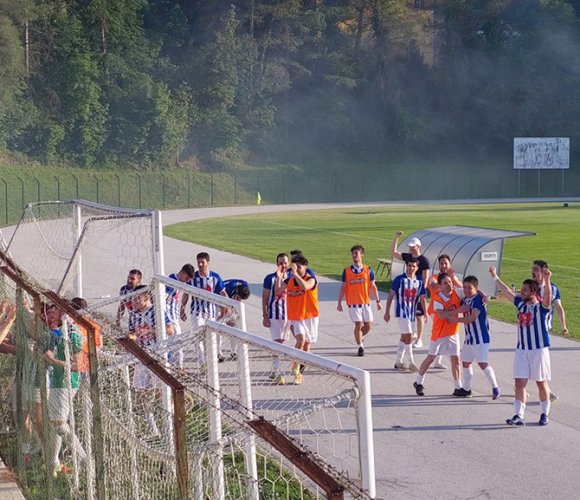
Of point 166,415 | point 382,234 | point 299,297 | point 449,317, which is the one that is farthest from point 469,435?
point 382,234

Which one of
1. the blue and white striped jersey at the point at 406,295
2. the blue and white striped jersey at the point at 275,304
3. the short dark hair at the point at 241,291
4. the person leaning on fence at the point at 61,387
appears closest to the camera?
the person leaning on fence at the point at 61,387

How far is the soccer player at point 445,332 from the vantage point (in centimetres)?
1184

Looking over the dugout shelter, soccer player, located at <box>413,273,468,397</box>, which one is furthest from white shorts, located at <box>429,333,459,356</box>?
the dugout shelter

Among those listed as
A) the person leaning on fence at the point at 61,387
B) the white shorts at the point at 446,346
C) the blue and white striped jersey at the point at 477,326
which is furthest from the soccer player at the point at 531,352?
the person leaning on fence at the point at 61,387

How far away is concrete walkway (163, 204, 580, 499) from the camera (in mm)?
8750

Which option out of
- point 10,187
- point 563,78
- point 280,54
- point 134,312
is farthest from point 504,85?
point 134,312

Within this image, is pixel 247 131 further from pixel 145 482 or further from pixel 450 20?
pixel 145 482

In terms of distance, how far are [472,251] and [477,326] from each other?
8857 millimetres

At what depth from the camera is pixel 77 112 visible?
67438 mm

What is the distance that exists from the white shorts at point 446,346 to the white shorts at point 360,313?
2.64m

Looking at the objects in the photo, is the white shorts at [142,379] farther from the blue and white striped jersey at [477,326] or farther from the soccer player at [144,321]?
the blue and white striped jersey at [477,326]

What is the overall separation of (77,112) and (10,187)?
9584 mm

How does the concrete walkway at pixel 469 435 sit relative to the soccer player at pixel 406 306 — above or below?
below

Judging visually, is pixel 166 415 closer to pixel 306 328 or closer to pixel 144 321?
pixel 144 321
